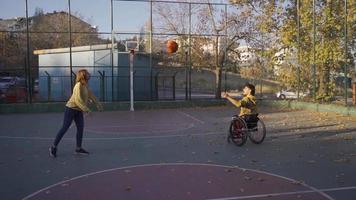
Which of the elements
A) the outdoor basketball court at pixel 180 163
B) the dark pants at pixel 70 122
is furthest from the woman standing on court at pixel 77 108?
the outdoor basketball court at pixel 180 163

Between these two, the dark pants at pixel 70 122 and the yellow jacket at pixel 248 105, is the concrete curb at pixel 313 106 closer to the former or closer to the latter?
the yellow jacket at pixel 248 105

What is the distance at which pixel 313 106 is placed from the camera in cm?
1842

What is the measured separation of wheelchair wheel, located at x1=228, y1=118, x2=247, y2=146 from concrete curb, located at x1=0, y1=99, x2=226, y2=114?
9.90 metres

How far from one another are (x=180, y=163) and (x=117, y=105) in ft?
37.8

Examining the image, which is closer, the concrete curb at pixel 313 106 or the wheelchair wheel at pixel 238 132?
the wheelchair wheel at pixel 238 132

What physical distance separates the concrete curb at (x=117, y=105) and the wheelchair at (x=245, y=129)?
32.2 feet

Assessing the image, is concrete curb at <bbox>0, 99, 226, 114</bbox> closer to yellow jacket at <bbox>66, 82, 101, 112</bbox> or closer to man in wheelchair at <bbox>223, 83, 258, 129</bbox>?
man in wheelchair at <bbox>223, 83, 258, 129</bbox>

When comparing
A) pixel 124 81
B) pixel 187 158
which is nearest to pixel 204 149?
pixel 187 158

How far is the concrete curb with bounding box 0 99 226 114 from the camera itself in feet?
62.4

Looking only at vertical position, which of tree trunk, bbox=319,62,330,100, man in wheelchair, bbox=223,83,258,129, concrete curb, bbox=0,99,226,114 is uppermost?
tree trunk, bbox=319,62,330,100

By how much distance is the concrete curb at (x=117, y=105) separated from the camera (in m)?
19.0

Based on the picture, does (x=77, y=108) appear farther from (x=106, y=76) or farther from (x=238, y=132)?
(x=106, y=76)

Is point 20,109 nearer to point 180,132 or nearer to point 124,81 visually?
point 124,81

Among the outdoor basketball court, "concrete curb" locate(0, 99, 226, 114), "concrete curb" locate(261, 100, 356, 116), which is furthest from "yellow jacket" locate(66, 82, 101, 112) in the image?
"concrete curb" locate(0, 99, 226, 114)
